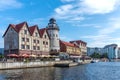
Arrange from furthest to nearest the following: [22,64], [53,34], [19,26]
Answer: [53,34], [19,26], [22,64]

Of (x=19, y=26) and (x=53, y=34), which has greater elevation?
(x=19, y=26)

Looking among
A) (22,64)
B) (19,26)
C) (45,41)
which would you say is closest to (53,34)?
(45,41)

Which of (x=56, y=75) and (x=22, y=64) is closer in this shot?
(x=56, y=75)

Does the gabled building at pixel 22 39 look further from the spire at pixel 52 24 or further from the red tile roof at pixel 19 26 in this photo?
the spire at pixel 52 24

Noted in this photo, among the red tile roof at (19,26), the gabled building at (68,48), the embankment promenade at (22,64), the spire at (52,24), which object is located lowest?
the embankment promenade at (22,64)

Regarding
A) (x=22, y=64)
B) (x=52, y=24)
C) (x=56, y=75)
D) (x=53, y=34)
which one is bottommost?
(x=56, y=75)

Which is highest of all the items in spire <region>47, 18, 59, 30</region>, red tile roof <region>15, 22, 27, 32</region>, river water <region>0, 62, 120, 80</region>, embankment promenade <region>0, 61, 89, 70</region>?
spire <region>47, 18, 59, 30</region>

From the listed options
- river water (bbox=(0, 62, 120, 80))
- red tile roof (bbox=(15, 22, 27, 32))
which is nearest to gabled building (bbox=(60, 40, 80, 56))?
red tile roof (bbox=(15, 22, 27, 32))

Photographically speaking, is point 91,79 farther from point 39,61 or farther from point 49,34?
point 49,34

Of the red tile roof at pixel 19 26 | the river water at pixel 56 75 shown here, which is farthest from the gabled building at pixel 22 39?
the river water at pixel 56 75

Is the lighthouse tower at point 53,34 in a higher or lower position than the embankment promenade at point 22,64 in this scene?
higher

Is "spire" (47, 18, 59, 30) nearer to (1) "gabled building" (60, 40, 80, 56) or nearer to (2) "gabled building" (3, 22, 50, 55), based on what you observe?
(2) "gabled building" (3, 22, 50, 55)

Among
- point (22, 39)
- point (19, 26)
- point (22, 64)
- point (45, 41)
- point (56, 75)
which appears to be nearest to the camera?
point (56, 75)

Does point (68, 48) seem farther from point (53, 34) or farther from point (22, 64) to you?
point (22, 64)
